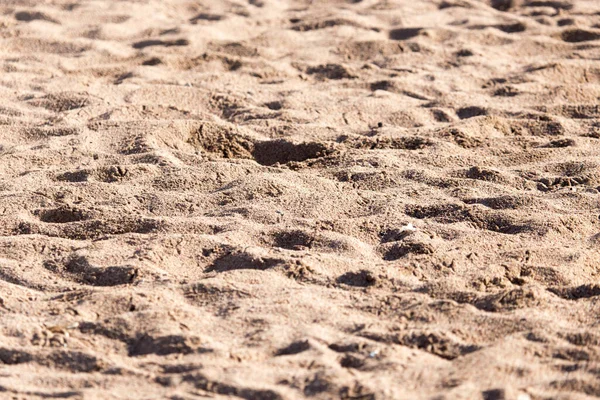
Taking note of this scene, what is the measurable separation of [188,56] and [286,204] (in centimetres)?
200

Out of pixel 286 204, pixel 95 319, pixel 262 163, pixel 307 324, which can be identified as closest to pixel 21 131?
pixel 262 163

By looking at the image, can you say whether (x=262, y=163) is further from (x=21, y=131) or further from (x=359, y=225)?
(x=21, y=131)

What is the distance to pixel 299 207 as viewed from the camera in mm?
3195

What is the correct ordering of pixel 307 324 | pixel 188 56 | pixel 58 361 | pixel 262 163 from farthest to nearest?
pixel 188 56
pixel 262 163
pixel 307 324
pixel 58 361

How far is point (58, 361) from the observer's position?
7.46 ft

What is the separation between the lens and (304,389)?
211 cm

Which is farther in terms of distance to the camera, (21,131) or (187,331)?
(21,131)

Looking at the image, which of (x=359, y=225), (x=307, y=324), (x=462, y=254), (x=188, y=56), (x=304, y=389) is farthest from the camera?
(x=188, y=56)

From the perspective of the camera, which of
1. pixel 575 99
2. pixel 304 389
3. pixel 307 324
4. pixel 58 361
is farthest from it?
pixel 575 99

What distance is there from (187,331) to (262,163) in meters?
1.45

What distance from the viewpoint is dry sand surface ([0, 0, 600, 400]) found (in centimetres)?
225

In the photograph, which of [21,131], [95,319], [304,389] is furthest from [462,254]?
[21,131]

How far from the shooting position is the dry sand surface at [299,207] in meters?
2.25

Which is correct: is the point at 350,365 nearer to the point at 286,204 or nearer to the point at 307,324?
the point at 307,324
